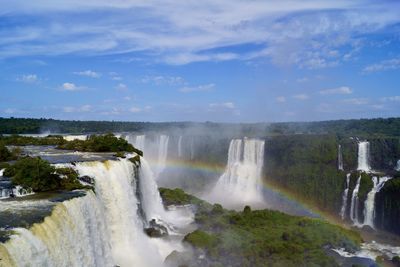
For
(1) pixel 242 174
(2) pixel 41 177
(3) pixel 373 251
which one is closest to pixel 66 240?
(2) pixel 41 177

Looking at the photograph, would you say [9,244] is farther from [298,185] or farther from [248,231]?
[298,185]

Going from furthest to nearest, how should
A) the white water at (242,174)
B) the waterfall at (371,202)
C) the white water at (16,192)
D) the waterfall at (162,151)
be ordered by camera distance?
the waterfall at (162,151) → the white water at (242,174) → the waterfall at (371,202) → the white water at (16,192)

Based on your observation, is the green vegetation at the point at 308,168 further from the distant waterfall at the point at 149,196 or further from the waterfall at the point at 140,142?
the distant waterfall at the point at 149,196

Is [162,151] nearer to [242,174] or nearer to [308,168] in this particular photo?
[242,174]

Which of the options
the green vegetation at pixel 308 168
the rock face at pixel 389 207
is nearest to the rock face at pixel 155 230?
the rock face at pixel 389 207

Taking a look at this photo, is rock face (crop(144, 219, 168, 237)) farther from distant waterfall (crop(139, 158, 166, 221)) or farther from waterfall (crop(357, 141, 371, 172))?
waterfall (crop(357, 141, 371, 172))

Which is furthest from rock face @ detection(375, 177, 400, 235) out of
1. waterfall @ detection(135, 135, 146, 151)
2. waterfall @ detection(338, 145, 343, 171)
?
waterfall @ detection(135, 135, 146, 151)
